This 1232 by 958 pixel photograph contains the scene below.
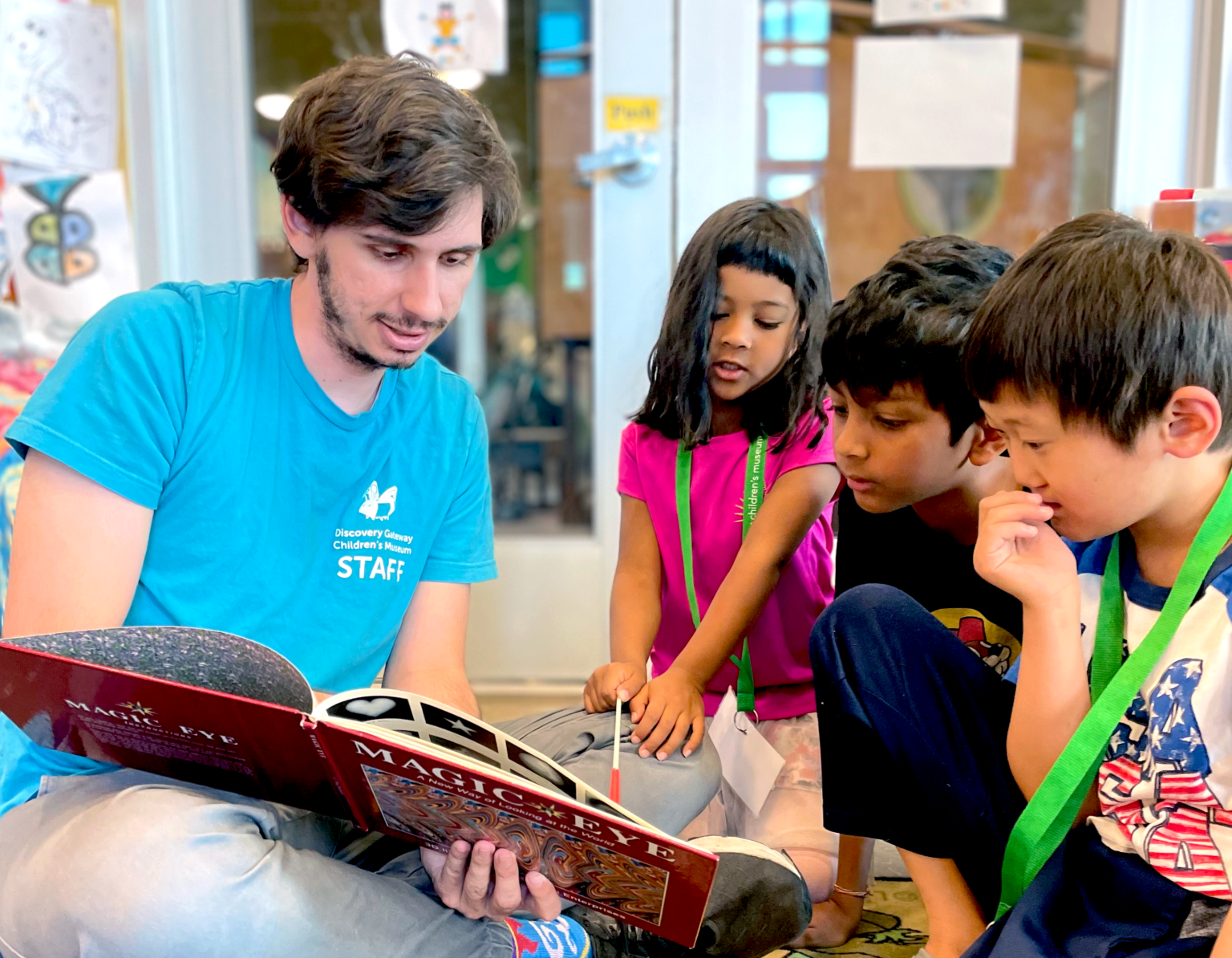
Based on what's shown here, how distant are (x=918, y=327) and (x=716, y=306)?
0.23m

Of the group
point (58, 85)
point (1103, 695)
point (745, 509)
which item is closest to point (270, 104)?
point (58, 85)

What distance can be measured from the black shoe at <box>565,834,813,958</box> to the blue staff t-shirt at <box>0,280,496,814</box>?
1.03 ft

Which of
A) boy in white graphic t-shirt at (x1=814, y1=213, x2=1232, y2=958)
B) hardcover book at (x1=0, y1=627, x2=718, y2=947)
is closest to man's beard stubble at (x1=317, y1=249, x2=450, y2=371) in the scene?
hardcover book at (x1=0, y1=627, x2=718, y2=947)

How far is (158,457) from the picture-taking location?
0.85 metres

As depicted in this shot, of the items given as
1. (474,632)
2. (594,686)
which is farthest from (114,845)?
(474,632)

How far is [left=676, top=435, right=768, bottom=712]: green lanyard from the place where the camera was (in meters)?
1.16

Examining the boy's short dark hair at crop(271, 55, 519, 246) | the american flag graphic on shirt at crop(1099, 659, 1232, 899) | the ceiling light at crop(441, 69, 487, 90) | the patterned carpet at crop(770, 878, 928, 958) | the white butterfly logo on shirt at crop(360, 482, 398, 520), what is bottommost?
the patterned carpet at crop(770, 878, 928, 958)

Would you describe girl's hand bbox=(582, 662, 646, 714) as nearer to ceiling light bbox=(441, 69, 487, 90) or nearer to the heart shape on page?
the heart shape on page

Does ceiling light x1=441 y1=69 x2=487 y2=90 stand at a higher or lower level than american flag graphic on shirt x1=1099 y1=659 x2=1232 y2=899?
higher

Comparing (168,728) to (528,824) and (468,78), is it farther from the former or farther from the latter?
(468,78)

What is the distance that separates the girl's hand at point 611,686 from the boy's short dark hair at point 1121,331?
460 millimetres

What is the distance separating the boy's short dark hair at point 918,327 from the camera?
0.98 meters

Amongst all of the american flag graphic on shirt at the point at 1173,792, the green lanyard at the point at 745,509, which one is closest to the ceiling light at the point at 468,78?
the green lanyard at the point at 745,509

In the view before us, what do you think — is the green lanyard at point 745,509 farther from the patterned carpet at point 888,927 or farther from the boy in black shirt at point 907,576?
the patterned carpet at point 888,927
